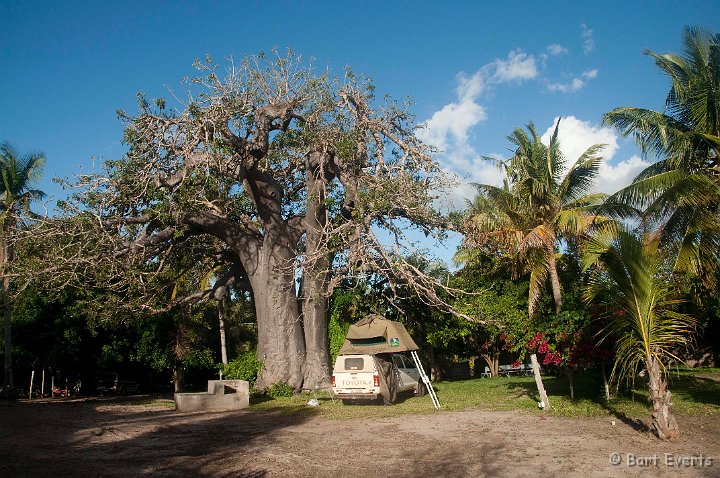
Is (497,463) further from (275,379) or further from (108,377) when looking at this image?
(108,377)

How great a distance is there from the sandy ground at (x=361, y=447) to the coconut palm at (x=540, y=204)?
586 cm

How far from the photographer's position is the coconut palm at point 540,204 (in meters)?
16.7

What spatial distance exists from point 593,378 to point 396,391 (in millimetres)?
6331

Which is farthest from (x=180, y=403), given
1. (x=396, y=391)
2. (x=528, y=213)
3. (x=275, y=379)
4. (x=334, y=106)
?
(x=528, y=213)

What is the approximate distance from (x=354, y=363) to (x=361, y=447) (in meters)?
6.58

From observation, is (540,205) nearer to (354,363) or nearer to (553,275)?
(553,275)

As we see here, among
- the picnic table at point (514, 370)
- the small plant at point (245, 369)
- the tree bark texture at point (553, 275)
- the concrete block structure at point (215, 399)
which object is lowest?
the picnic table at point (514, 370)

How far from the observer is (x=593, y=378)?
17.3 meters

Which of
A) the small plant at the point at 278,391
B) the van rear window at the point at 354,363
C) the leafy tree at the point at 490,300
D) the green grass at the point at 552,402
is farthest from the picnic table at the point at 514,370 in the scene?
the van rear window at the point at 354,363

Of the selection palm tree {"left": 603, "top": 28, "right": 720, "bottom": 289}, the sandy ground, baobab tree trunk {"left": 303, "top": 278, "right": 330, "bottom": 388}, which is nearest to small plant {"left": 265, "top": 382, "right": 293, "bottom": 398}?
baobab tree trunk {"left": 303, "top": 278, "right": 330, "bottom": 388}

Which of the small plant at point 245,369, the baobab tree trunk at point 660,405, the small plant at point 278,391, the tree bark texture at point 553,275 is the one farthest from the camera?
the small plant at point 245,369

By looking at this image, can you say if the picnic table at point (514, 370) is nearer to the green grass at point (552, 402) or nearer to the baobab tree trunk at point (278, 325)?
the green grass at point (552, 402)

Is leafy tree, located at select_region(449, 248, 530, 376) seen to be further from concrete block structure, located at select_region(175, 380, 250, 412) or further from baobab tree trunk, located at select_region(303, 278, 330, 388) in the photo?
concrete block structure, located at select_region(175, 380, 250, 412)

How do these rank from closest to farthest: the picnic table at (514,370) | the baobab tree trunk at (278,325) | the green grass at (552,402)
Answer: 1. the green grass at (552,402)
2. the baobab tree trunk at (278,325)
3. the picnic table at (514,370)
